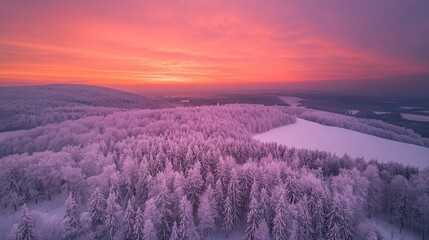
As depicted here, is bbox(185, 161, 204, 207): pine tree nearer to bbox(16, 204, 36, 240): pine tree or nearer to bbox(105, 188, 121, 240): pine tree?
bbox(105, 188, 121, 240): pine tree

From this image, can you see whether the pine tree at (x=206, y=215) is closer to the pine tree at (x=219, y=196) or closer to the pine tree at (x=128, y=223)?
the pine tree at (x=219, y=196)

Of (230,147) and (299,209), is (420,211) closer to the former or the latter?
(299,209)

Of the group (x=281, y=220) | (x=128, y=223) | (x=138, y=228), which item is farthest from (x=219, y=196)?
(x=128, y=223)

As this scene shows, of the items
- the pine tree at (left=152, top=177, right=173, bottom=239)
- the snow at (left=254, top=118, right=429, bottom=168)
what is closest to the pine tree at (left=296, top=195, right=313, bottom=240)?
the pine tree at (left=152, top=177, right=173, bottom=239)

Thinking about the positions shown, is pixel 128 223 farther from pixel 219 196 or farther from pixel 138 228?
pixel 219 196

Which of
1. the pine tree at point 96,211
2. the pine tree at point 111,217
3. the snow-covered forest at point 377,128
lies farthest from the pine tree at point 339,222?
the snow-covered forest at point 377,128

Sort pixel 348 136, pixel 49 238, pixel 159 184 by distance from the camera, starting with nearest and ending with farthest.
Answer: pixel 49 238, pixel 159 184, pixel 348 136

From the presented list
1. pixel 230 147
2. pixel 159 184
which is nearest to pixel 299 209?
pixel 159 184
